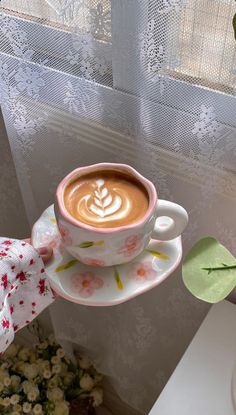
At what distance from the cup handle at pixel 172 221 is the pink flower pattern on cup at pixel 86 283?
0.08 meters

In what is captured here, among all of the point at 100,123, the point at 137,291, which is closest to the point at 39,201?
the point at 100,123

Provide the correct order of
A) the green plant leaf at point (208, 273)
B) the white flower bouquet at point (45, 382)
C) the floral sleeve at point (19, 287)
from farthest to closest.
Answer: the white flower bouquet at point (45, 382) → the floral sleeve at point (19, 287) → the green plant leaf at point (208, 273)

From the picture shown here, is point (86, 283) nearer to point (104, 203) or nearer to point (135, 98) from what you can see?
point (104, 203)

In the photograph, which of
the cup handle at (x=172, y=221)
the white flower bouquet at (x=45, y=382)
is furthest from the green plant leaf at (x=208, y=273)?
the white flower bouquet at (x=45, y=382)

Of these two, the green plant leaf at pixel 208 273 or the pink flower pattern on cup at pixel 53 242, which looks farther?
the pink flower pattern on cup at pixel 53 242

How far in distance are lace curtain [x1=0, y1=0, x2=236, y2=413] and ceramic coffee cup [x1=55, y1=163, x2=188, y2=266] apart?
0.09 metres

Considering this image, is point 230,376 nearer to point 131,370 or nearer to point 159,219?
point 159,219

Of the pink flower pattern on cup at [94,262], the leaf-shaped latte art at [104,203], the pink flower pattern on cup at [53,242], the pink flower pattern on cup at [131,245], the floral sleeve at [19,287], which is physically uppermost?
the leaf-shaped latte art at [104,203]

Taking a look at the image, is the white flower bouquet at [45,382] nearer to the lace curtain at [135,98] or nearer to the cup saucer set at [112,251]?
the lace curtain at [135,98]

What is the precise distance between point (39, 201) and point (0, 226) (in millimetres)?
275

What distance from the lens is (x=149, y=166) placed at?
0.71 m

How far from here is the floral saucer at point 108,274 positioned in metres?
0.59

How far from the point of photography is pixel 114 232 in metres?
0.54

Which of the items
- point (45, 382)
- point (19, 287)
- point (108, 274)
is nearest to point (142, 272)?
point (108, 274)
